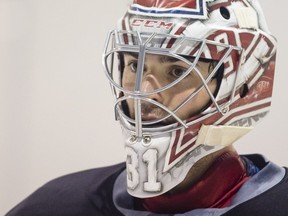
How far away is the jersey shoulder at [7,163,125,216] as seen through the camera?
107 cm

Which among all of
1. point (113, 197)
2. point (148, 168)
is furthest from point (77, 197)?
point (148, 168)

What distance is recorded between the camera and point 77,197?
3.64 feet

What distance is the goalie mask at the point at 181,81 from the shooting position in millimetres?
915

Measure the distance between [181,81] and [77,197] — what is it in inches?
13.5

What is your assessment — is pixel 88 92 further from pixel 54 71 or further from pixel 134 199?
pixel 134 199

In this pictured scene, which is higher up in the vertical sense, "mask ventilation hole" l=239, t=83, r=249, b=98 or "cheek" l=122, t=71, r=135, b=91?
"cheek" l=122, t=71, r=135, b=91

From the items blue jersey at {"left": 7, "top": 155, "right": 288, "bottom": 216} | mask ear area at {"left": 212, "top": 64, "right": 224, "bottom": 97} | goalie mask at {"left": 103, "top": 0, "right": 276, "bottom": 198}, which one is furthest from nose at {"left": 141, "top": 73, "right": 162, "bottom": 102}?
blue jersey at {"left": 7, "top": 155, "right": 288, "bottom": 216}

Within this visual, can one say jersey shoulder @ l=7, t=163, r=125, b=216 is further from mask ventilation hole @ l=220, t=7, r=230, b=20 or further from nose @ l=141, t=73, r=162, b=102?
mask ventilation hole @ l=220, t=7, r=230, b=20

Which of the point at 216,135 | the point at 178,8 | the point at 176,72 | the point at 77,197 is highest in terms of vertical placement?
the point at 178,8

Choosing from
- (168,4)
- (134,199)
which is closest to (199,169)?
(134,199)

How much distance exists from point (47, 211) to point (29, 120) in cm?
48

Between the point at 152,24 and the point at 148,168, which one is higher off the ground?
the point at 152,24

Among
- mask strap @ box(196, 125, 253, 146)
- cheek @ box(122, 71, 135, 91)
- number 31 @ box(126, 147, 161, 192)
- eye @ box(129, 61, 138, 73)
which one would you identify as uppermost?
eye @ box(129, 61, 138, 73)

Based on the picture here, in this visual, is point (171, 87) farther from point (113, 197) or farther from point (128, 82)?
point (113, 197)
